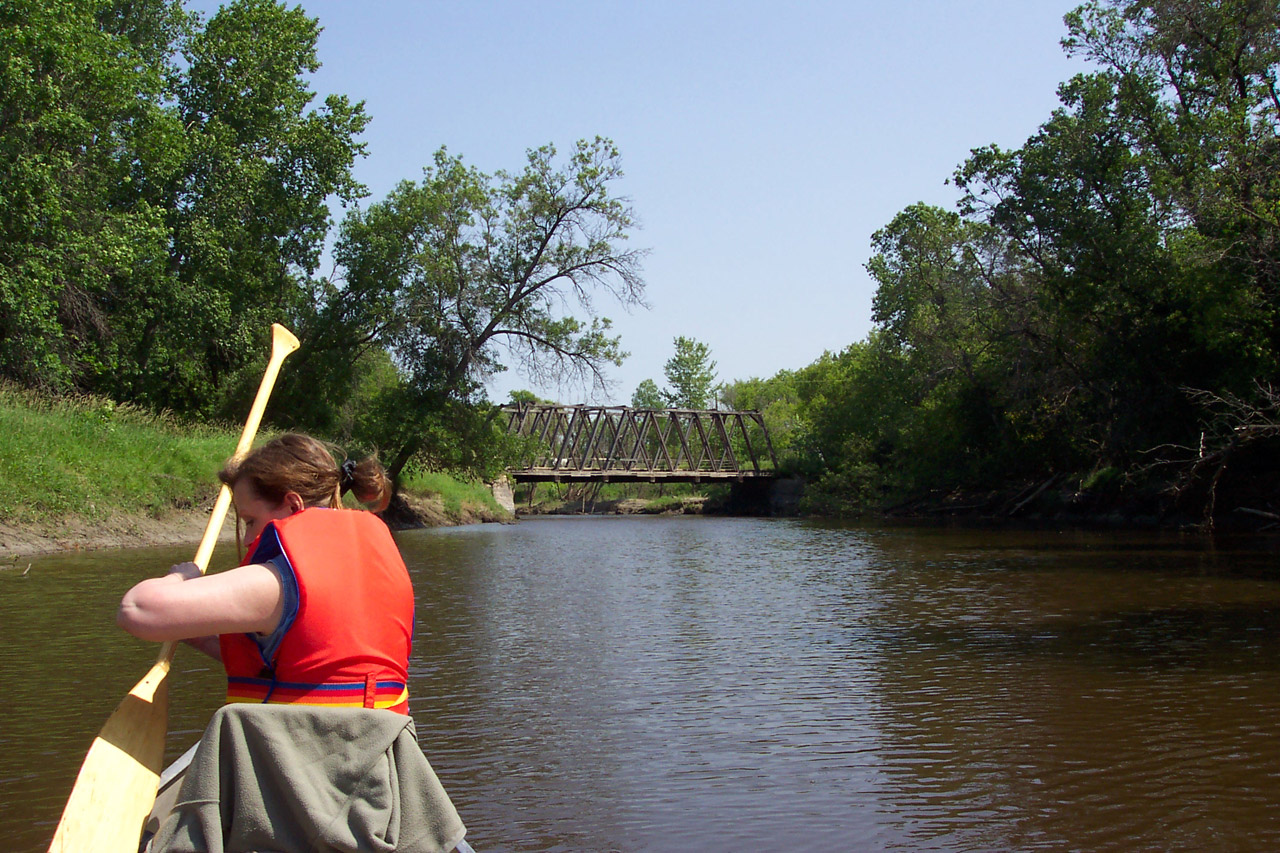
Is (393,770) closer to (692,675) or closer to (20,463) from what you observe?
(692,675)

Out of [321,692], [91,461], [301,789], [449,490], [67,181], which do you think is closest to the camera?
[301,789]

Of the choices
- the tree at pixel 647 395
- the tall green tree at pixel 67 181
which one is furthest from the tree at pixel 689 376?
the tall green tree at pixel 67 181

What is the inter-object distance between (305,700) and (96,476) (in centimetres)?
1879

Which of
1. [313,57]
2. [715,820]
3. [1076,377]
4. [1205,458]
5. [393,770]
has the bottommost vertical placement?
[715,820]

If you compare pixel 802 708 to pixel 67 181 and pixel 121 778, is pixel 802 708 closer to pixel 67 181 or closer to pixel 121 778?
pixel 121 778

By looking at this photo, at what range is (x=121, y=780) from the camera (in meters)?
2.95

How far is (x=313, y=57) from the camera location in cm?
3175

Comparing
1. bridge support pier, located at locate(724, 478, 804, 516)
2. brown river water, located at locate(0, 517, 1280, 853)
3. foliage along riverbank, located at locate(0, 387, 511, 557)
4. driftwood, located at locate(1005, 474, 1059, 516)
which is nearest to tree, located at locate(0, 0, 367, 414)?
foliage along riverbank, located at locate(0, 387, 511, 557)

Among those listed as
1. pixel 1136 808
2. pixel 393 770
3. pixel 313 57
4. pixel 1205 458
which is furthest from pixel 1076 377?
pixel 393 770

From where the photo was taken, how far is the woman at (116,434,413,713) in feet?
7.97

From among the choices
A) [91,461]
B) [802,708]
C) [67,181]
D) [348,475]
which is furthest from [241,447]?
[67,181]

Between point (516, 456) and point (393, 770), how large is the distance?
109 feet

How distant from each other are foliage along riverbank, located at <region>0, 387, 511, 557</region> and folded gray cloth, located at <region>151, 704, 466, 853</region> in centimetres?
1544

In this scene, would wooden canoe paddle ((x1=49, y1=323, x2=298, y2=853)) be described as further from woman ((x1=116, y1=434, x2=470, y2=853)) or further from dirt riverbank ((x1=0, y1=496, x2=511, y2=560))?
dirt riverbank ((x1=0, y1=496, x2=511, y2=560))
